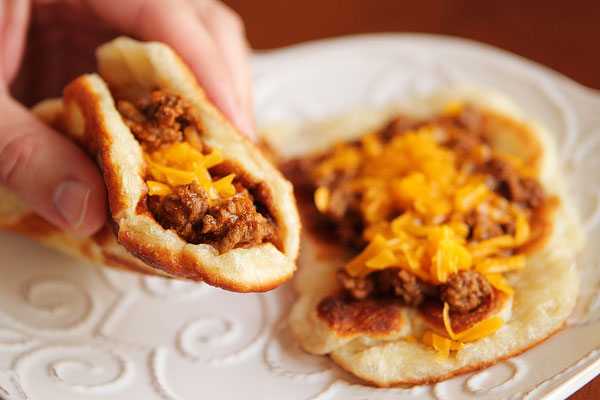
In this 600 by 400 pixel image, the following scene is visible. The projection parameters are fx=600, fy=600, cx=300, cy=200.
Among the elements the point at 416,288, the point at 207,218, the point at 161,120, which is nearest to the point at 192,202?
the point at 207,218

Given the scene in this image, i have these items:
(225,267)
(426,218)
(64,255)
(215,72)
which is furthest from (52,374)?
(426,218)

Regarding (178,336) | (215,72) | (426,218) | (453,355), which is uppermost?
(215,72)

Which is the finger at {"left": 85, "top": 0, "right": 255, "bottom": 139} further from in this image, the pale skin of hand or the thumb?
the thumb

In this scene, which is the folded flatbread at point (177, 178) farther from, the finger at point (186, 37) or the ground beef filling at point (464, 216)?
the ground beef filling at point (464, 216)

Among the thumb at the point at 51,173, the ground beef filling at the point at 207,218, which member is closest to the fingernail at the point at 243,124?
the thumb at the point at 51,173

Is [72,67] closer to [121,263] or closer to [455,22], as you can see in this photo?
[121,263]

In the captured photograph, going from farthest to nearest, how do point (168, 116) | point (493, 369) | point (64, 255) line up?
point (64, 255) → point (493, 369) → point (168, 116)

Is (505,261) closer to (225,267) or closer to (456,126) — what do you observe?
(456,126)
